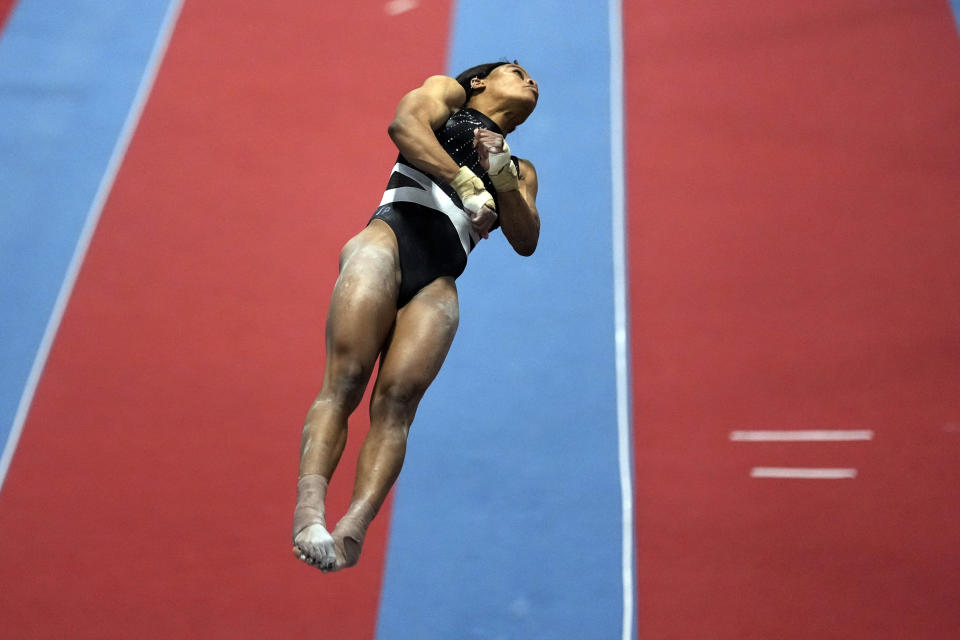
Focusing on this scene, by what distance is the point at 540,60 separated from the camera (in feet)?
12.8

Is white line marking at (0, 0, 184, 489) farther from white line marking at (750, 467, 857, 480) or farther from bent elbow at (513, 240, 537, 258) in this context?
white line marking at (750, 467, 857, 480)

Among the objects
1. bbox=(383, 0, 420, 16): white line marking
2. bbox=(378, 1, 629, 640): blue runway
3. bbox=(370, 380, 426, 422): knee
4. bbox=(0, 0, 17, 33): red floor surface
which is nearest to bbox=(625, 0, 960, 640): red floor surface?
bbox=(378, 1, 629, 640): blue runway

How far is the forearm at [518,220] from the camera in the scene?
2.43 m

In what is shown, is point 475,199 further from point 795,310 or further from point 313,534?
point 795,310

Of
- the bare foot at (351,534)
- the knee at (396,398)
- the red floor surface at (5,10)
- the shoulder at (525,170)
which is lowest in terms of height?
the bare foot at (351,534)

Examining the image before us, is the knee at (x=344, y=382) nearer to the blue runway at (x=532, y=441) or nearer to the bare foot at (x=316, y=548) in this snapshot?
the bare foot at (x=316, y=548)

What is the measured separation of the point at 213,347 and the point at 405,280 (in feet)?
4.32

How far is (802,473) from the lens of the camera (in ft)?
10.7

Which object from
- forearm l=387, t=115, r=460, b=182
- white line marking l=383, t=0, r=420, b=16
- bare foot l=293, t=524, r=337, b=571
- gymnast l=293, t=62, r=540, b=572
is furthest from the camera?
white line marking l=383, t=0, r=420, b=16

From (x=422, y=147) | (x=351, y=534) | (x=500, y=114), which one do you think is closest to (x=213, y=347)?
(x=500, y=114)

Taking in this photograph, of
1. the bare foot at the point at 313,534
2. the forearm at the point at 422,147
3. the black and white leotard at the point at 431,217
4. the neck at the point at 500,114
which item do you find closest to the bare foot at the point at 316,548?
the bare foot at the point at 313,534

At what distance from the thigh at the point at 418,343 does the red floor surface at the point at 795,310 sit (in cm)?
114

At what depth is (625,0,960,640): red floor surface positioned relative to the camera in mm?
3139

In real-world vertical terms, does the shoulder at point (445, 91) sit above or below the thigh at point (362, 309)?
above
